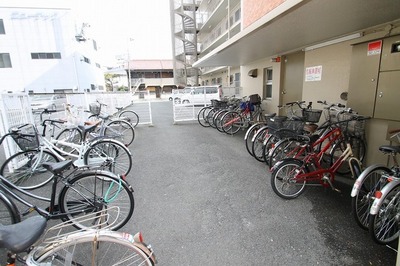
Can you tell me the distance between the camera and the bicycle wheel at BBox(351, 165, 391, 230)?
2.16 meters

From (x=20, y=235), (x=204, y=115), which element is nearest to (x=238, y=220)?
(x=20, y=235)

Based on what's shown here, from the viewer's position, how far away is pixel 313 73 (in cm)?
509

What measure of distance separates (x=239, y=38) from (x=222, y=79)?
1373 centimetres

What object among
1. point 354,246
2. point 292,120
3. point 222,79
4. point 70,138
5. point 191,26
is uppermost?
point 191,26

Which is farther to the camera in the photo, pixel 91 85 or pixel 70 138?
pixel 91 85

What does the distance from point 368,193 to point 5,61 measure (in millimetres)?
23952

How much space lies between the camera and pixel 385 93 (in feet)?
11.0

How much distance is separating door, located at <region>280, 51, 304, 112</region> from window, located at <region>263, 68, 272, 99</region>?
99 cm

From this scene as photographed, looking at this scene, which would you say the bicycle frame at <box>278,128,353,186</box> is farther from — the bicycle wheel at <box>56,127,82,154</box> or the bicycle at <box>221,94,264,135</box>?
the bicycle wheel at <box>56,127,82,154</box>

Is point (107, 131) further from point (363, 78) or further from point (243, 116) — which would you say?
point (363, 78)

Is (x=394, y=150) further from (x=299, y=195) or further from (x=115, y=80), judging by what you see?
(x=115, y=80)

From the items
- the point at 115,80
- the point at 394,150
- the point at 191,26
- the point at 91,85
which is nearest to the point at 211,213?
the point at 394,150

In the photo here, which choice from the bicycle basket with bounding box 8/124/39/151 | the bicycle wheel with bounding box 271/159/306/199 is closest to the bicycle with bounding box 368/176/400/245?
the bicycle wheel with bounding box 271/159/306/199

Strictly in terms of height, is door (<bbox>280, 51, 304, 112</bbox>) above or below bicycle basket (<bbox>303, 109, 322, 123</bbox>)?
above
